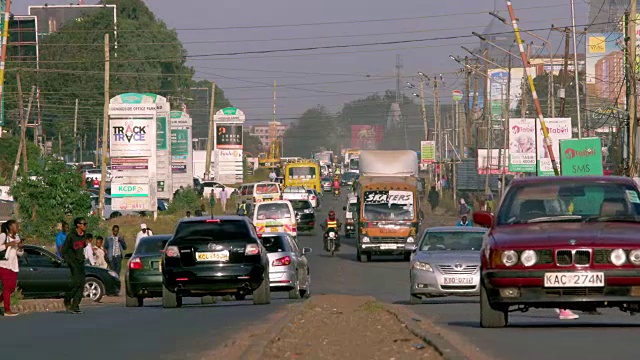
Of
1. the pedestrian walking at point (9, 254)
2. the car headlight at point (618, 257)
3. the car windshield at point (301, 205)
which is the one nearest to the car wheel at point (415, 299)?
the pedestrian walking at point (9, 254)

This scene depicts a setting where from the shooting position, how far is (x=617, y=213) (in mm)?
14875

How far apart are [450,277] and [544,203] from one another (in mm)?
10346

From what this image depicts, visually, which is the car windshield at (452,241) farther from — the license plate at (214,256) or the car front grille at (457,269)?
the license plate at (214,256)

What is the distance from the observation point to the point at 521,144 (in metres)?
61.6

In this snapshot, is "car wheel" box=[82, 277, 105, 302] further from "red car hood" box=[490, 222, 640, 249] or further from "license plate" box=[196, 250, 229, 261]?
"red car hood" box=[490, 222, 640, 249]

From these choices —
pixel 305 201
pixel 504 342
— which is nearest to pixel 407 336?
pixel 504 342

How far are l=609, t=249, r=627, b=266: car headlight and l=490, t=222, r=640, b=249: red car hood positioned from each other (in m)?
0.08

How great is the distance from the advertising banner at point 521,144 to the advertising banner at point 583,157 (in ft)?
45.6

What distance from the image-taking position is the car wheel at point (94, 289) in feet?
101

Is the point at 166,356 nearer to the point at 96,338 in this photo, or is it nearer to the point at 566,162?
the point at 96,338

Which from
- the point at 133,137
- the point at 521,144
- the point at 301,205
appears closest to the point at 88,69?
the point at 133,137

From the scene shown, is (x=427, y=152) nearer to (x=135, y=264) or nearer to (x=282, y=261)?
(x=282, y=261)

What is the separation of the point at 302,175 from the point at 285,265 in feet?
222

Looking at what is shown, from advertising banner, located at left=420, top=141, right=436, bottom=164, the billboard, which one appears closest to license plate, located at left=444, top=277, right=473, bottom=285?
advertising banner, located at left=420, top=141, right=436, bottom=164
